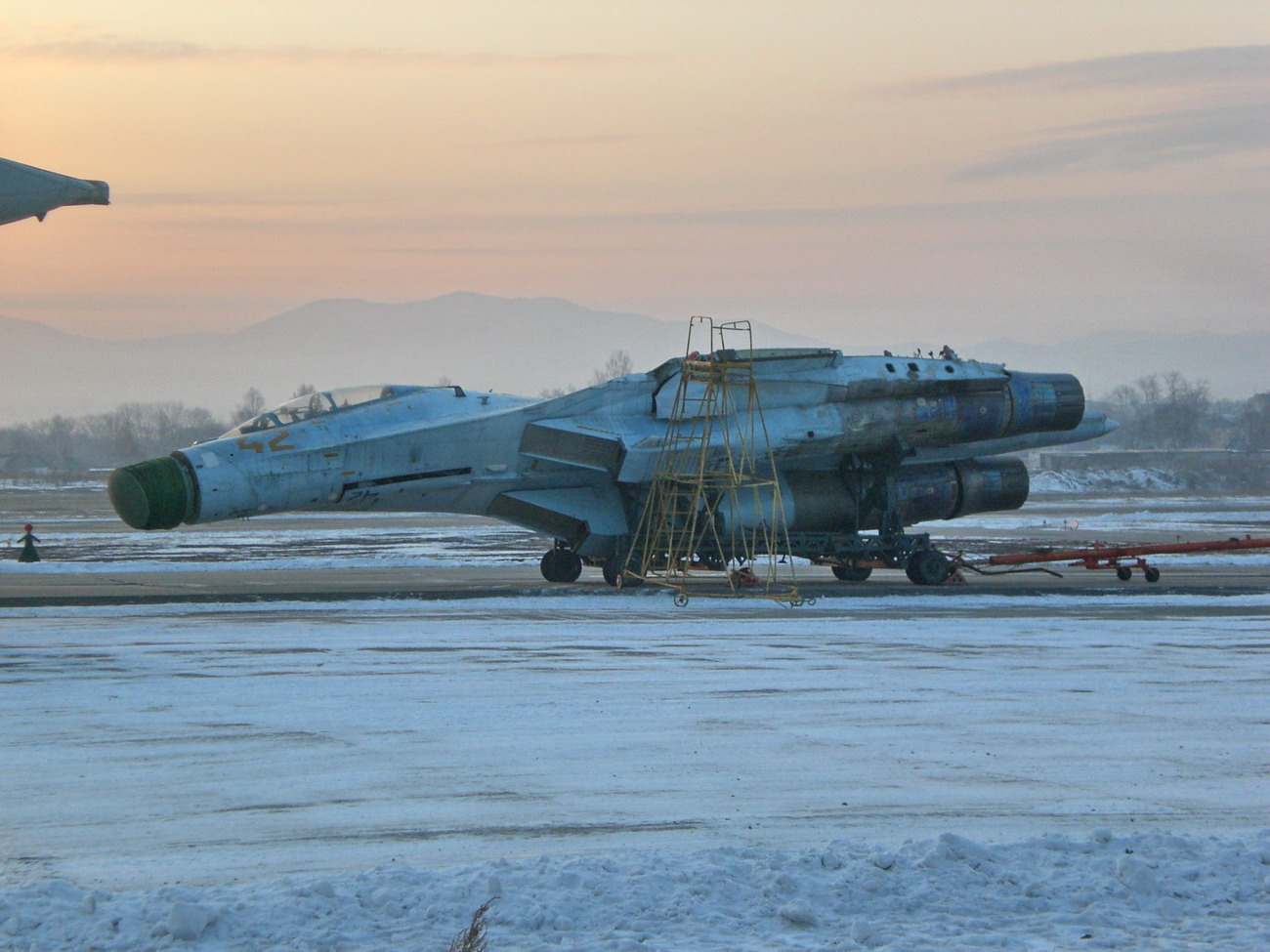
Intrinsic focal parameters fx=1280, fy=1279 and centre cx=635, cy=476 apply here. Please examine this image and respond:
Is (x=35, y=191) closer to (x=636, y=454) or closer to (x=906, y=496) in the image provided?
(x=636, y=454)

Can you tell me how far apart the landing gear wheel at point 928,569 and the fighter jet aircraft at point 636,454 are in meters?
0.02

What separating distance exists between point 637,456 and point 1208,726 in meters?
11.5

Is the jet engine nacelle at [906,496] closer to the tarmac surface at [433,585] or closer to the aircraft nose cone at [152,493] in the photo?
the tarmac surface at [433,585]

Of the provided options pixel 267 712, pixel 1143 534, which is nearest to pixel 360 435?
pixel 267 712

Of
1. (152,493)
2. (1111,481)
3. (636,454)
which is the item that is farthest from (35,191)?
(1111,481)

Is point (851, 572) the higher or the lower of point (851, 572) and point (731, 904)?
the higher

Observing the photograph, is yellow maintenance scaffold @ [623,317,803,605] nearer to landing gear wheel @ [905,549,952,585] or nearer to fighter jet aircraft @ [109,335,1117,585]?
fighter jet aircraft @ [109,335,1117,585]

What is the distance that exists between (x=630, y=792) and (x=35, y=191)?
538 cm

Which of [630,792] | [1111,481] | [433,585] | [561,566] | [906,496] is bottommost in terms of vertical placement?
[630,792]

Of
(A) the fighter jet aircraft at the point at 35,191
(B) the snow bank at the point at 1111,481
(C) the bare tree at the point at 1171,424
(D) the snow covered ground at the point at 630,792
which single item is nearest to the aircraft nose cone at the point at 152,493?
(D) the snow covered ground at the point at 630,792

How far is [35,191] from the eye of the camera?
8258mm

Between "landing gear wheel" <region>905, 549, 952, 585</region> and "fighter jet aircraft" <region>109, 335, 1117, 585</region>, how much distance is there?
0.02 metres

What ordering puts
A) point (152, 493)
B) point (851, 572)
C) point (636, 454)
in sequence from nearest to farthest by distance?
point (152, 493) < point (636, 454) < point (851, 572)

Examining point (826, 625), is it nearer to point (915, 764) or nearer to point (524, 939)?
point (915, 764)
